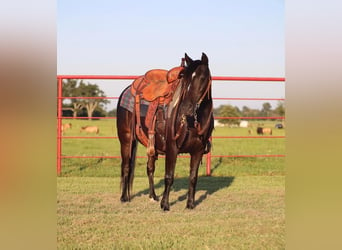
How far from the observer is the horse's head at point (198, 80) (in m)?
3.83

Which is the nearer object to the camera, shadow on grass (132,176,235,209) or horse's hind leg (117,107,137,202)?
horse's hind leg (117,107,137,202)

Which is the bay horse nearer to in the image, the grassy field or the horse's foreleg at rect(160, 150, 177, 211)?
the horse's foreleg at rect(160, 150, 177, 211)

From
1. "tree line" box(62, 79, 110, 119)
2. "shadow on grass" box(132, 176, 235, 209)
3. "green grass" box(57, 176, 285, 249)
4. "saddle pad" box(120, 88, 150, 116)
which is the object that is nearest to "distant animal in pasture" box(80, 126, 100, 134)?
"tree line" box(62, 79, 110, 119)

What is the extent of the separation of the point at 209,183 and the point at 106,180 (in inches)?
64.7

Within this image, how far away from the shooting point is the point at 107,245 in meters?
3.09

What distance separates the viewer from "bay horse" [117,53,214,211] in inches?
153

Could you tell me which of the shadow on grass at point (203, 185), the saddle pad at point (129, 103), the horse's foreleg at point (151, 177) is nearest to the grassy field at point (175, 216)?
the shadow on grass at point (203, 185)
